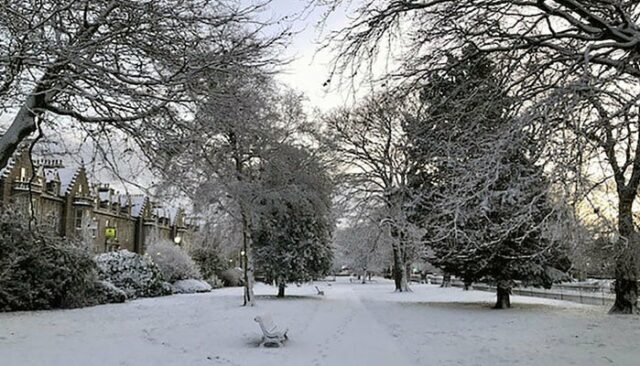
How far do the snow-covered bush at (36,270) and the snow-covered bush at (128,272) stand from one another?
613cm

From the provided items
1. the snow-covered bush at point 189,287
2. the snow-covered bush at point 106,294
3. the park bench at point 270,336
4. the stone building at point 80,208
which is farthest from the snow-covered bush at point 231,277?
the park bench at point 270,336

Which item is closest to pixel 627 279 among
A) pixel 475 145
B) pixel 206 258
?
pixel 475 145

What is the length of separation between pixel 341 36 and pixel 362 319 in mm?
12417

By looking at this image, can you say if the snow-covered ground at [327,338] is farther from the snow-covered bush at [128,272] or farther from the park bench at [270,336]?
the snow-covered bush at [128,272]

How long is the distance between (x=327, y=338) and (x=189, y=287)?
80.6ft

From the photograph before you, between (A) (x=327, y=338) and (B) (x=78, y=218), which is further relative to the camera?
(B) (x=78, y=218)

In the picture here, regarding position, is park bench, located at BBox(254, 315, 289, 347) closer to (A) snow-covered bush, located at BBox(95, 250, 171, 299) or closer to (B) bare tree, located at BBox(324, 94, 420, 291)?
(A) snow-covered bush, located at BBox(95, 250, 171, 299)

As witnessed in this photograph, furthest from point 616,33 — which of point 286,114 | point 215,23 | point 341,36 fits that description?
point 286,114

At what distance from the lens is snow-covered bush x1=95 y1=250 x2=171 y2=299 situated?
94.8 ft

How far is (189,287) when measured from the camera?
119ft

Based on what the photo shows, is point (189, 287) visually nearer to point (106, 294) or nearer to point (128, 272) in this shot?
point (128, 272)

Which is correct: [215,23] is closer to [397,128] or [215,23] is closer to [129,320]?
[129,320]

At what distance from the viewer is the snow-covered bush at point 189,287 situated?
35.5 meters

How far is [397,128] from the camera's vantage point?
3125 centimetres
